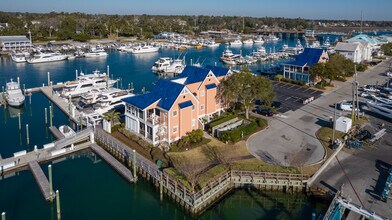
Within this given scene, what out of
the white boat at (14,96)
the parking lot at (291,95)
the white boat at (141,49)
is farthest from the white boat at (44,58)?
the parking lot at (291,95)

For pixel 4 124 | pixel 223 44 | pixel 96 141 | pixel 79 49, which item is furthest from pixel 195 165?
pixel 223 44

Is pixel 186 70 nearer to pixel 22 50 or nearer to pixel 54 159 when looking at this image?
pixel 54 159

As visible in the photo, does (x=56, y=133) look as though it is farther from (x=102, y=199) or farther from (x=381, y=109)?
(x=381, y=109)

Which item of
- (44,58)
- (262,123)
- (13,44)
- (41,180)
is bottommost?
(41,180)

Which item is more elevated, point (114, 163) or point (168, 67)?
point (168, 67)

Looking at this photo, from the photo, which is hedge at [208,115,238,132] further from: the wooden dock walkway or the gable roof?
the gable roof

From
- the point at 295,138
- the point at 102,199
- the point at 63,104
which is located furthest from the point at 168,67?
the point at 102,199

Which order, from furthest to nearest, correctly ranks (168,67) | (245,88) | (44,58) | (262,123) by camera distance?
(44,58) → (168,67) → (245,88) → (262,123)

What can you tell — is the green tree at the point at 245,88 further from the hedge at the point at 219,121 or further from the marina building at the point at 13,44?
the marina building at the point at 13,44
